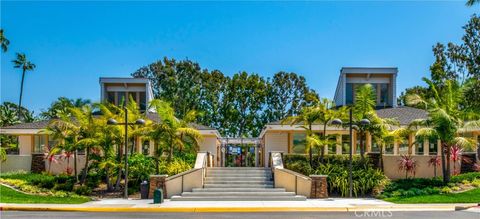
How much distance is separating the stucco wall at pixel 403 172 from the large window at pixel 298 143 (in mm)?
4922

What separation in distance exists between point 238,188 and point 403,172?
9.74 meters

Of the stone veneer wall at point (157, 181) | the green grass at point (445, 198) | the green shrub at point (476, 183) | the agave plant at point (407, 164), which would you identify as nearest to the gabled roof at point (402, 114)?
the agave plant at point (407, 164)

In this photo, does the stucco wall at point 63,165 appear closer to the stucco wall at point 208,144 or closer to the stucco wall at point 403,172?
the stucco wall at point 208,144

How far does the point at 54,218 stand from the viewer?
16.4 metres

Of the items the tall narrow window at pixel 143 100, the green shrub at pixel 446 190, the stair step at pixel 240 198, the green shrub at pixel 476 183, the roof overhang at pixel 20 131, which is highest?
the tall narrow window at pixel 143 100

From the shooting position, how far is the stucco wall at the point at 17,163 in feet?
103

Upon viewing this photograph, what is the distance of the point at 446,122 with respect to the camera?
25062 millimetres

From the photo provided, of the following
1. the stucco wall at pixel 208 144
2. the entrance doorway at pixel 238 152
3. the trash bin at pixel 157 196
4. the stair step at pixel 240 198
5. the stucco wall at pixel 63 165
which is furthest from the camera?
the entrance doorway at pixel 238 152

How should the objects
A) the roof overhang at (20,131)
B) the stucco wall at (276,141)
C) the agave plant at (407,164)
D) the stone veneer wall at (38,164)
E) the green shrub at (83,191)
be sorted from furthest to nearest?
the stucco wall at (276,141), the roof overhang at (20,131), the stone veneer wall at (38,164), the agave plant at (407,164), the green shrub at (83,191)

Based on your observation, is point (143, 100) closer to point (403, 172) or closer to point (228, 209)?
point (403, 172)

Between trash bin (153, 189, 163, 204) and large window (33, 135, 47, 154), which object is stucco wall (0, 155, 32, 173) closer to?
large window (33, 135, 47, 154)

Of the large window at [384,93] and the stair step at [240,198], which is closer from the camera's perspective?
the stair step at [240,198]

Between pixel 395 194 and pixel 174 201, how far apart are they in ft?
32.6

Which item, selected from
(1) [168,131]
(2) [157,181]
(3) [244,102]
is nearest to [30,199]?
(2) [157,181]
